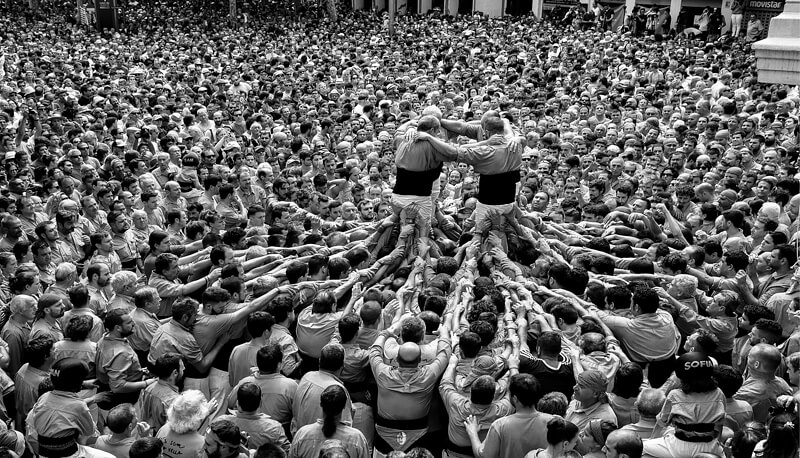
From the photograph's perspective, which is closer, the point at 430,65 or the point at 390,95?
the point at 390,95

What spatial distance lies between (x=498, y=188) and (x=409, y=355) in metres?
3.58

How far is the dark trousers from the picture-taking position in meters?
6.91

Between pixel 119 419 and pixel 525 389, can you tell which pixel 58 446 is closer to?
pixel 119 419

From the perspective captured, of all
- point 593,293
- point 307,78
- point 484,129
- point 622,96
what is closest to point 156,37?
point 307,78

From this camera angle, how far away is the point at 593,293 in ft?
24.0

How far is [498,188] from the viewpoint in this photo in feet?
29.7

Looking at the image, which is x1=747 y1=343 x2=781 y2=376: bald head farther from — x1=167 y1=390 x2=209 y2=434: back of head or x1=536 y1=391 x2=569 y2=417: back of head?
x1=167 y1=390 x2=209 y2=434: back of head

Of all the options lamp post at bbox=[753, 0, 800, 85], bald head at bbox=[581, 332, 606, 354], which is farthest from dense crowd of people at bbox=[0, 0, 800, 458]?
lamp post at bbox=[753, 0, 800, 85]

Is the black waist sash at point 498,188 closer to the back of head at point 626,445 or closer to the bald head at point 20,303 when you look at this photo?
the back of head at point 626,445

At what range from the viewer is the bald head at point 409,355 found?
19.5ft

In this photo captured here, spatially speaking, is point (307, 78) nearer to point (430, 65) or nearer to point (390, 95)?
point (390, 95)

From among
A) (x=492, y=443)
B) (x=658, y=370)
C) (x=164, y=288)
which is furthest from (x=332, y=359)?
(x=658, y=370)

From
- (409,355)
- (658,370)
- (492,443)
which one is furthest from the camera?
(658,370)

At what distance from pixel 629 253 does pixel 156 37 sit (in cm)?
2707
